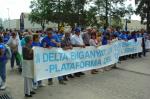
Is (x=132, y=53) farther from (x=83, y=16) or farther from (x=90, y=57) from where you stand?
(x=83, y=16)

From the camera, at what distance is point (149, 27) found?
188ft

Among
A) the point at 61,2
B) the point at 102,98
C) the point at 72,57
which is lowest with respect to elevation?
the point at 102,98

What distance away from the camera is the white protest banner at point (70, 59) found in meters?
11.2

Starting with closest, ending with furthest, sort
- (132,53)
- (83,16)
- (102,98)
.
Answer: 1. (102,98)
2. (132,53)
3. (83,16)

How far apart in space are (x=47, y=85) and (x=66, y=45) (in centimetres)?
180

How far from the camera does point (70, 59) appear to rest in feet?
42.5

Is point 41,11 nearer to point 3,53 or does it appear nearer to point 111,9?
point 111,9

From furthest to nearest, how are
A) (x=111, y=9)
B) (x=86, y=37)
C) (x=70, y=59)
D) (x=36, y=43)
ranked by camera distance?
(x=111, y=9), (x=86, y=37), (x=70, y=59), (x=36, y=43)

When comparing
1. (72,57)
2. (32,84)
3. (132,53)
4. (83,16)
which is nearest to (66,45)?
(72,57)

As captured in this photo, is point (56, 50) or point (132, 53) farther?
point (132, 53)

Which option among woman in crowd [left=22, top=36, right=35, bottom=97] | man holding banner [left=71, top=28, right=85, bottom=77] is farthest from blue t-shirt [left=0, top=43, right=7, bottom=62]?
man holding banner [left=71, top=28, right=85, bottom=77]

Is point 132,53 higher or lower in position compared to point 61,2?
lower

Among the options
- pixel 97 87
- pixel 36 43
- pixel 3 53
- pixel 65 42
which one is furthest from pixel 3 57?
pixel 97 87

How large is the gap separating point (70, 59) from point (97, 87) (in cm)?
161
